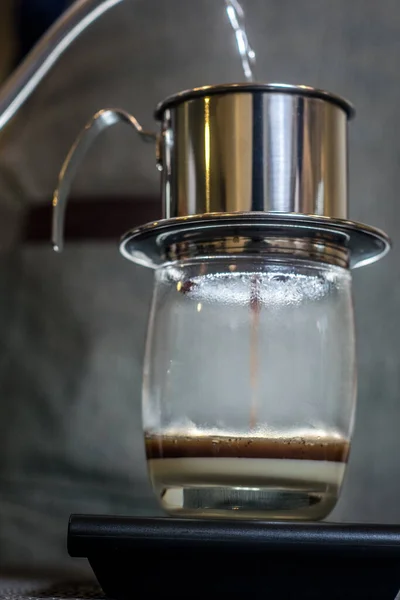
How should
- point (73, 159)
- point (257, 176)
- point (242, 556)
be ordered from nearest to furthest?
point (242, 556) < point (257, 176) < point (73, 159)

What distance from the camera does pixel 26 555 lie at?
0.65m

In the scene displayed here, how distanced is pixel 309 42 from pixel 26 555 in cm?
50

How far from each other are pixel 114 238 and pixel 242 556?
369 mm

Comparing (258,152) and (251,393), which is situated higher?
(258,152)

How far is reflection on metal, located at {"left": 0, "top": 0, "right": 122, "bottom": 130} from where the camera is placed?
596mm

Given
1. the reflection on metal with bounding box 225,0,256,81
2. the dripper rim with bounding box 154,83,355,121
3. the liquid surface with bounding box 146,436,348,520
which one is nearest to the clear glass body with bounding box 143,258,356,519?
the liquid surface with bounding box 146,436,348,520

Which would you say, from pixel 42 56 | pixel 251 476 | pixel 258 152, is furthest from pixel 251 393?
pixel 42 56

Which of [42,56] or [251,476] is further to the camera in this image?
[42,56]

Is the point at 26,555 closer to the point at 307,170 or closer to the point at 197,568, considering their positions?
the point at 197,568

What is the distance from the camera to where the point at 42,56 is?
605 mm

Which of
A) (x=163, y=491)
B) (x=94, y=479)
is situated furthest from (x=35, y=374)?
(x=163, y=491)

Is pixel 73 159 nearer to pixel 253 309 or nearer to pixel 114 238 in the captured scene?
pixel 114 238

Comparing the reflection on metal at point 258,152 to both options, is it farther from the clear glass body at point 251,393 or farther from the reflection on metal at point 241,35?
the reflection on metal at point 241,35

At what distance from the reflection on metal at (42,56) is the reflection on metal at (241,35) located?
13 cm
